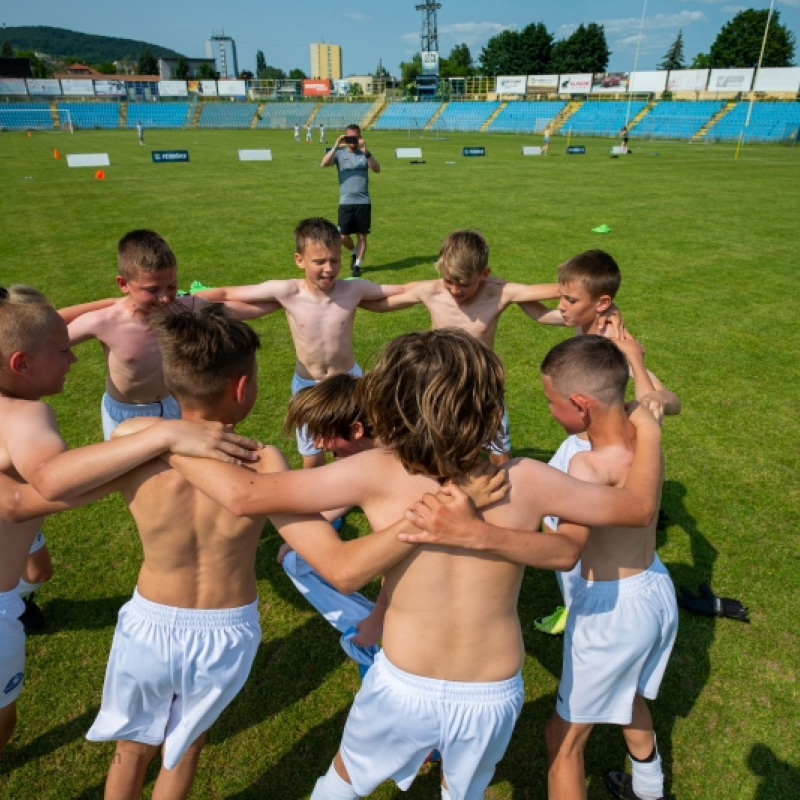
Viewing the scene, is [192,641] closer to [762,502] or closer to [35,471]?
[35,471]

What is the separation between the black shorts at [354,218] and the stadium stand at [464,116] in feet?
184

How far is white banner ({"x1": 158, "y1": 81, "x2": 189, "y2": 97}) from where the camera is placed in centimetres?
7412

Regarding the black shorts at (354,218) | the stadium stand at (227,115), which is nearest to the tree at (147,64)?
the stadium stand at (227,115)

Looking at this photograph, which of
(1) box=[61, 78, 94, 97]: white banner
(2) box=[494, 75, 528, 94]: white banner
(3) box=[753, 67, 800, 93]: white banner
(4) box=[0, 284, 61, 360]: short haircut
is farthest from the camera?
(1) box=[61, 78, 94, 97]: white banner

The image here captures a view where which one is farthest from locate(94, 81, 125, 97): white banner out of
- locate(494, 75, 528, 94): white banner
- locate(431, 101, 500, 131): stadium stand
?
locate(494, 75, 528, 94): white banner

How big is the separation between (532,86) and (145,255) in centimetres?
7342

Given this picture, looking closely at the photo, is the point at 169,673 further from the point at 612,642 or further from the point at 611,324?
the point at 611,324

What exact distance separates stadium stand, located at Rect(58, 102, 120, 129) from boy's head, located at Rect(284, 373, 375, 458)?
74.0 meters

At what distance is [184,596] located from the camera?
7.44 ft

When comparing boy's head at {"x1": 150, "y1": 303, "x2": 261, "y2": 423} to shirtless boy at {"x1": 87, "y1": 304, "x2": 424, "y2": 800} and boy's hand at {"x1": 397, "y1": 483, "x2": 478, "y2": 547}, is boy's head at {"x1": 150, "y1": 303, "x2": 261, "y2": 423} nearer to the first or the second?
shirtless boy at {"x1": 87, "y1": 304, "x2": 424, "y2": 800}

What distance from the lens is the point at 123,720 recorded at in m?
2.25

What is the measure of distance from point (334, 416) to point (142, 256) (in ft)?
7.05

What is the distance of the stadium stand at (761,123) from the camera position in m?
44.4

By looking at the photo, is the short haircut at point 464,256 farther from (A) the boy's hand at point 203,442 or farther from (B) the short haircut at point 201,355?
(A) the boy's hand at point 203,442
